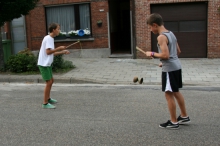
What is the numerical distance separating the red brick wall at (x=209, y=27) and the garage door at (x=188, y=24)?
0.26 m

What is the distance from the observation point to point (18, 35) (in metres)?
15.9

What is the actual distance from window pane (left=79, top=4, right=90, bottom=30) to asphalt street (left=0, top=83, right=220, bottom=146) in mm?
6932

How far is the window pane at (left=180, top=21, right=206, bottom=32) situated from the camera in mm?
13016

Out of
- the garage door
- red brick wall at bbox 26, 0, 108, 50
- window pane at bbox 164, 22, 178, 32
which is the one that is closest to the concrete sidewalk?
the garage door

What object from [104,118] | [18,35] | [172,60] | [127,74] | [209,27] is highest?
[209,27]

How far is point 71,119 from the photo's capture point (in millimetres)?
5383

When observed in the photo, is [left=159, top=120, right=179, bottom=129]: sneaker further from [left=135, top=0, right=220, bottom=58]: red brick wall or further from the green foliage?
[left=135, top=0, right=220, bottom=58]: red brick wall

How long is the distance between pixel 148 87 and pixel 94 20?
700 centimetres

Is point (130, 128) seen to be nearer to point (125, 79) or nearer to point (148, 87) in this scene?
point (148, 87)

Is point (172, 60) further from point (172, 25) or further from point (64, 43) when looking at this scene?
point (64, 43)

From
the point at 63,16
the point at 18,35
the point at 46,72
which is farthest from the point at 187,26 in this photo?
the point at 18,35

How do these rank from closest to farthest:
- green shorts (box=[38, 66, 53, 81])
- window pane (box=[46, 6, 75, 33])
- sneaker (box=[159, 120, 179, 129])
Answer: sneaker (box=[159, 120, 179, 129]) < green shorts (box=[38, 66, 53, 81]) < window pane (box=[46, 6, 75, 33])

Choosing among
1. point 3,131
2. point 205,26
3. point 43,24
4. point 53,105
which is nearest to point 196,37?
point 205,26

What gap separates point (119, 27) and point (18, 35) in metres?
5.62
